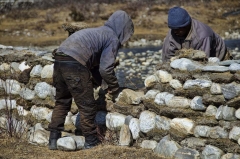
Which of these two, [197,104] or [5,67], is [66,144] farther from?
[5,67]

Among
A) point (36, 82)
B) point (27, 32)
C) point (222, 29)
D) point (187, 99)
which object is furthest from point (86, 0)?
point (187, 99)

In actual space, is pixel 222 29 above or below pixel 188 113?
below

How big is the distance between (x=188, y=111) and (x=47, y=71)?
2663 millimetres

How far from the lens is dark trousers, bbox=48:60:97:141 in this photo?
6.13 meters

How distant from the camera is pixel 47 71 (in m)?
7.45

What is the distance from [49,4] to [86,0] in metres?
2.59

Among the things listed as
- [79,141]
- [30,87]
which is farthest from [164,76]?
[30,87]

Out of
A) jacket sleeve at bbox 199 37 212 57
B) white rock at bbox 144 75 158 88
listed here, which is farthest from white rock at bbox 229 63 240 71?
jacket sleeve at bbox 199 37 212 57

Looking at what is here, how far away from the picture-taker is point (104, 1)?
31000 mm

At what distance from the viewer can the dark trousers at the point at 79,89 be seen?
6.13m

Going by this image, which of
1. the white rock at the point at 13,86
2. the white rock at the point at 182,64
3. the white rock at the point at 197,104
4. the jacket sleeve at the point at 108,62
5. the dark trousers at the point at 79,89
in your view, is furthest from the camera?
the white rock at the point at 13,86

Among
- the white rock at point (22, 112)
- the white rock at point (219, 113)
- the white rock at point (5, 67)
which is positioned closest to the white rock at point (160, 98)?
the white rock at point (219, 113)

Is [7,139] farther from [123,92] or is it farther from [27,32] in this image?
[27,32]

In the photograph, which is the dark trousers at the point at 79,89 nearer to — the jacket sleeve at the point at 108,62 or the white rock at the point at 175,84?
the jacket sleeve at the point at 108,62
